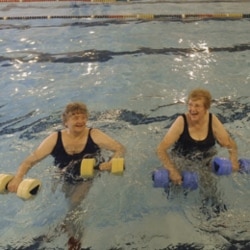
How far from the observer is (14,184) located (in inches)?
129

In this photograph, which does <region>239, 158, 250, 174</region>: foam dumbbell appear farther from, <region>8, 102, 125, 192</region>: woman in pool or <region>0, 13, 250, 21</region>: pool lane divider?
<region>0, 13, 250, 21</region>: pool lane divider

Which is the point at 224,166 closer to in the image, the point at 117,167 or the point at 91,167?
the point at 117,167

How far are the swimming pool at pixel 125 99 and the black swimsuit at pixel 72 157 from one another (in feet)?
0.86

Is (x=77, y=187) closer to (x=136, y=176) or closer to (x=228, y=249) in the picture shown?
(x=136, y=176)

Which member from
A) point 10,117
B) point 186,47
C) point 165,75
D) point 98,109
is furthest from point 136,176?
point 186,47

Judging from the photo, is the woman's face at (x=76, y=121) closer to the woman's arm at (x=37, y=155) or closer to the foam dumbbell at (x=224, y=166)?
the woman's arm at (x=37, y=155)

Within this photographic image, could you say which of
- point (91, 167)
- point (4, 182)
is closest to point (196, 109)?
point (91, 167)

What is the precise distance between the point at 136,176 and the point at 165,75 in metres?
2.74

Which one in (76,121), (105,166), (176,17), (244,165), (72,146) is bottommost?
(244,165)

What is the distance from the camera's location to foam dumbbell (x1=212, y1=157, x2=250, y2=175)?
133 inches

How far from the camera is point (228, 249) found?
326 centimetres

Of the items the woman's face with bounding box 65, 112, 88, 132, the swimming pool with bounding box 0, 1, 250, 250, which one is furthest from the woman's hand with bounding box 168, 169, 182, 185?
the woman's face with bounding box 65, 112, 88, 132

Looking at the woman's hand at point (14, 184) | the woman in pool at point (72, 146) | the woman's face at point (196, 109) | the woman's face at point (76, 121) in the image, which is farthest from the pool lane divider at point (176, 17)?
the woman's hand at point (14, 184)

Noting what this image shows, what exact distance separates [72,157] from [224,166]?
129 centimetres
